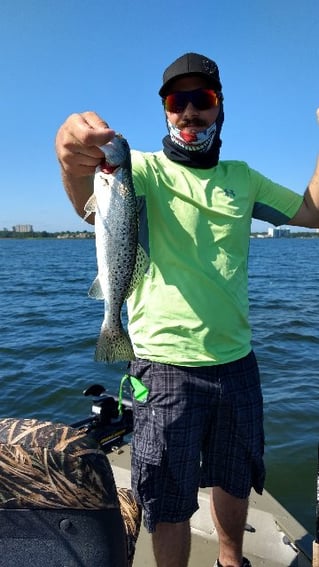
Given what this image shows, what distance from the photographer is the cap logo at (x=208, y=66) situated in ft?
9.46

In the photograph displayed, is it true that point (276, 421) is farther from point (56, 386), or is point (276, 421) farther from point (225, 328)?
point (225, 328)

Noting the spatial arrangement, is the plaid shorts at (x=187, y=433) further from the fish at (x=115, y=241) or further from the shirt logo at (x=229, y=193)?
the shirt logo at (x=229, y=193)

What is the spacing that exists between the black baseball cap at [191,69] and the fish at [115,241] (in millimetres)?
761

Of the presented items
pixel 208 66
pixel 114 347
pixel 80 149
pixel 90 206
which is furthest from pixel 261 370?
pixel 80 149

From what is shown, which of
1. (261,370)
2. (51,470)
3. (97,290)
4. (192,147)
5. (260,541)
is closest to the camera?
(51,470)

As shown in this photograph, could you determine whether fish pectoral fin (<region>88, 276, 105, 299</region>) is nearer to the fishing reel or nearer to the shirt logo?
the shirt logo

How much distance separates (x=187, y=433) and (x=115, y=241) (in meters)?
1.17

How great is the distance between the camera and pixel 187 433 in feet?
9.02

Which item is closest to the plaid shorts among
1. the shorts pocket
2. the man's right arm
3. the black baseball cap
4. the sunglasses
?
the shorts pocket

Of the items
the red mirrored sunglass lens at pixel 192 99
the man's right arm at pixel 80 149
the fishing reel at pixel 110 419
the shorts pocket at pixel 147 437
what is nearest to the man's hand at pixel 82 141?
the man's right arm at pixel 80 149

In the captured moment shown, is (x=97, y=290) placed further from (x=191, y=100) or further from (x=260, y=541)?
(x=260, y=541)

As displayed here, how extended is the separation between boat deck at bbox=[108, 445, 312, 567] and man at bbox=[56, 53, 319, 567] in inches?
35.2

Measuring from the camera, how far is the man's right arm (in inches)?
87.6

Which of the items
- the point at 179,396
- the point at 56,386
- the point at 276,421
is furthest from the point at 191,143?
the point at 56,386
